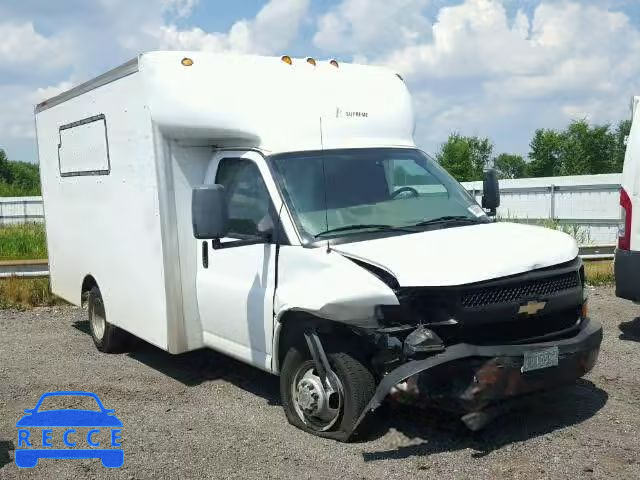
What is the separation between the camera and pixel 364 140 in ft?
21.0

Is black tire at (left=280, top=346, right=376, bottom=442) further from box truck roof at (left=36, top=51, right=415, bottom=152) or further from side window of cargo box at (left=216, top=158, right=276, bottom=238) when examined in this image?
box truck roof at (left=36, top=51, right=415, bottom=152)

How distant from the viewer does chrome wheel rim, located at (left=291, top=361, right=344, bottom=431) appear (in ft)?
16.8

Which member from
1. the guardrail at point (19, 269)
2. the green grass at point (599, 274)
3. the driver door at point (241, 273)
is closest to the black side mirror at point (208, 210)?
the driver door at point (241, 273)

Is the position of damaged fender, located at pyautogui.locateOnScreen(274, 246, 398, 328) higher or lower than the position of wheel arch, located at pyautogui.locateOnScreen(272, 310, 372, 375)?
higher

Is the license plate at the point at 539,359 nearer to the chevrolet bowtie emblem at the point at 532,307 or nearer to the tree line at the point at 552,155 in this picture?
the chevrolet bowtie emblem at the point at 532,307

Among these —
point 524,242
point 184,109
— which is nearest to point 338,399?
point 524,242

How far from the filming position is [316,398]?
527 cm

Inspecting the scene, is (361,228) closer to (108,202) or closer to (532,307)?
(532,307)

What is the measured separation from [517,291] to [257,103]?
8.65ft

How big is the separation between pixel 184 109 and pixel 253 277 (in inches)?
60.7

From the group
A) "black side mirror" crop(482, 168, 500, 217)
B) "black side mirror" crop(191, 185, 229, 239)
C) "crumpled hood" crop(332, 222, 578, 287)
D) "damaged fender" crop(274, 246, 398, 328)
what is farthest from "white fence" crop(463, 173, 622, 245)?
"black side mirror" crop(191, 185, 229, 239)

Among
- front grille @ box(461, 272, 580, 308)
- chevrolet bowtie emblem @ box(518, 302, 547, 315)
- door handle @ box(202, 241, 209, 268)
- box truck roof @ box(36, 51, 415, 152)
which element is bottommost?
chevrolet bowtie emblem @ box(518, 302, 547, 315)

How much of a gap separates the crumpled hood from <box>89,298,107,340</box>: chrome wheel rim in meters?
4.05

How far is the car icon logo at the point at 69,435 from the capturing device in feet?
17.2
